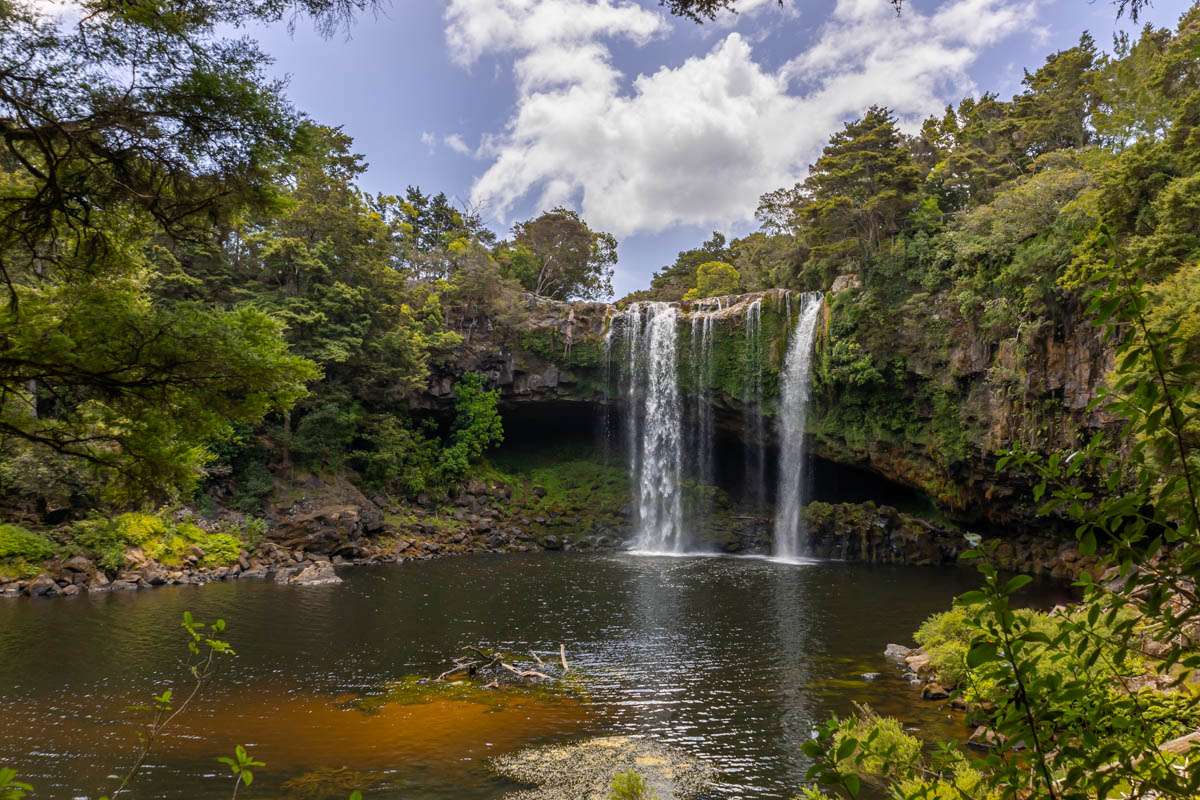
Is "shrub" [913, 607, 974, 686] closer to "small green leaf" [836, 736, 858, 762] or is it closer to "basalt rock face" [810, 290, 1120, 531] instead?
"small green leaf" [836, 736, 858, 762]

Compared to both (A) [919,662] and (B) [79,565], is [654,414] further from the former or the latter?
(B) [79,565]

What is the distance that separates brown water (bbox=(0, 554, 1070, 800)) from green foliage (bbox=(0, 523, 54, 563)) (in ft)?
8.24

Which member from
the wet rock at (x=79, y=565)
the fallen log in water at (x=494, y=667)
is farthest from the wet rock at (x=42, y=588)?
the fallen log in water at (x=494, y=667)

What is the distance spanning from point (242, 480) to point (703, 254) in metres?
37.0

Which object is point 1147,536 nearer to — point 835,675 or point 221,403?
point 221,403

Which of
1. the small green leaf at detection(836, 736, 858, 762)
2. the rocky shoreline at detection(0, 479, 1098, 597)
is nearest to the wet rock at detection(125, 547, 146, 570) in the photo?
the rocky shoreline at detection(0, 479, 1098, 597)

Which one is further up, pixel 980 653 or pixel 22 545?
pixel 980 653

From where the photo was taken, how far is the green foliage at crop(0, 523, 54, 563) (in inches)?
657

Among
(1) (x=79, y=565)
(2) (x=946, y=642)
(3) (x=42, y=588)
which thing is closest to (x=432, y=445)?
(1) (x=79, y=565)

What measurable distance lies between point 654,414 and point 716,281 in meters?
13.6

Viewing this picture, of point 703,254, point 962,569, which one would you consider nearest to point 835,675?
point 962,569

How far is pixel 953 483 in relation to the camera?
23672 mm

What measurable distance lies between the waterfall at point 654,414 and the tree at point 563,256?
1086cm

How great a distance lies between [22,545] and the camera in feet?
55.7
